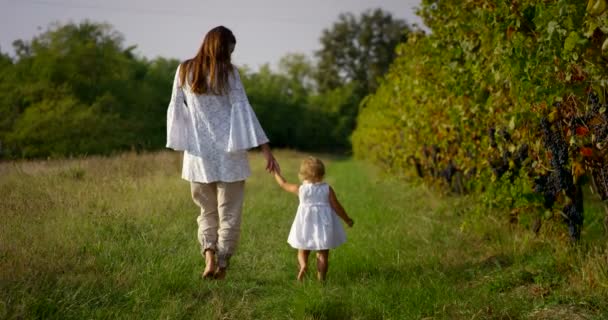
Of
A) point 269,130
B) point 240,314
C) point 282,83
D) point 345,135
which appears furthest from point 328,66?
point 240,314

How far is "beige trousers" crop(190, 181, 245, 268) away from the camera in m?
4.57

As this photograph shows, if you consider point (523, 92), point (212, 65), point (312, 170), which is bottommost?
point (312, 170)

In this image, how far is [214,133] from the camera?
14.9 feet

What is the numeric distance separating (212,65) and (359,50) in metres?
57.0

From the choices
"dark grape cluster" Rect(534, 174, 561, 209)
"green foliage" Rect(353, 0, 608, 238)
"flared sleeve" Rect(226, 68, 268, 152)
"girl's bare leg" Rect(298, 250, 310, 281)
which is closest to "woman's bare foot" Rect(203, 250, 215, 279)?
"girl's bare leg" Rect(298, 250, 310, 281)

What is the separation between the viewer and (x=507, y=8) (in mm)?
4375

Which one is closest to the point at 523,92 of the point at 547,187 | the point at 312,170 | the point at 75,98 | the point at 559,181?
the point at 559,181

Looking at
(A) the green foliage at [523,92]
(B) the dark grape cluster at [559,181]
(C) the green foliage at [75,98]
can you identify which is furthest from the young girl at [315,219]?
(C) the green foliage at [75,98]

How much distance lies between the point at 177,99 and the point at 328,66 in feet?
189

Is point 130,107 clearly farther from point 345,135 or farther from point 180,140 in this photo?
point 345,135

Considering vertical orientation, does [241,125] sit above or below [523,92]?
below

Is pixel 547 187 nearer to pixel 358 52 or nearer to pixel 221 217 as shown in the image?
pixel 221 217

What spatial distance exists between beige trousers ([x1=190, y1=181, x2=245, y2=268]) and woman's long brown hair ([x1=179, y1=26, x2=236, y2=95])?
821mm

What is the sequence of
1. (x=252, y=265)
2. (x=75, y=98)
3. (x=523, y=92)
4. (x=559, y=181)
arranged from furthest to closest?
(x=75, y=98) < (x=252, y=265) < (x=559, y=181) < (x=523, y=92)
